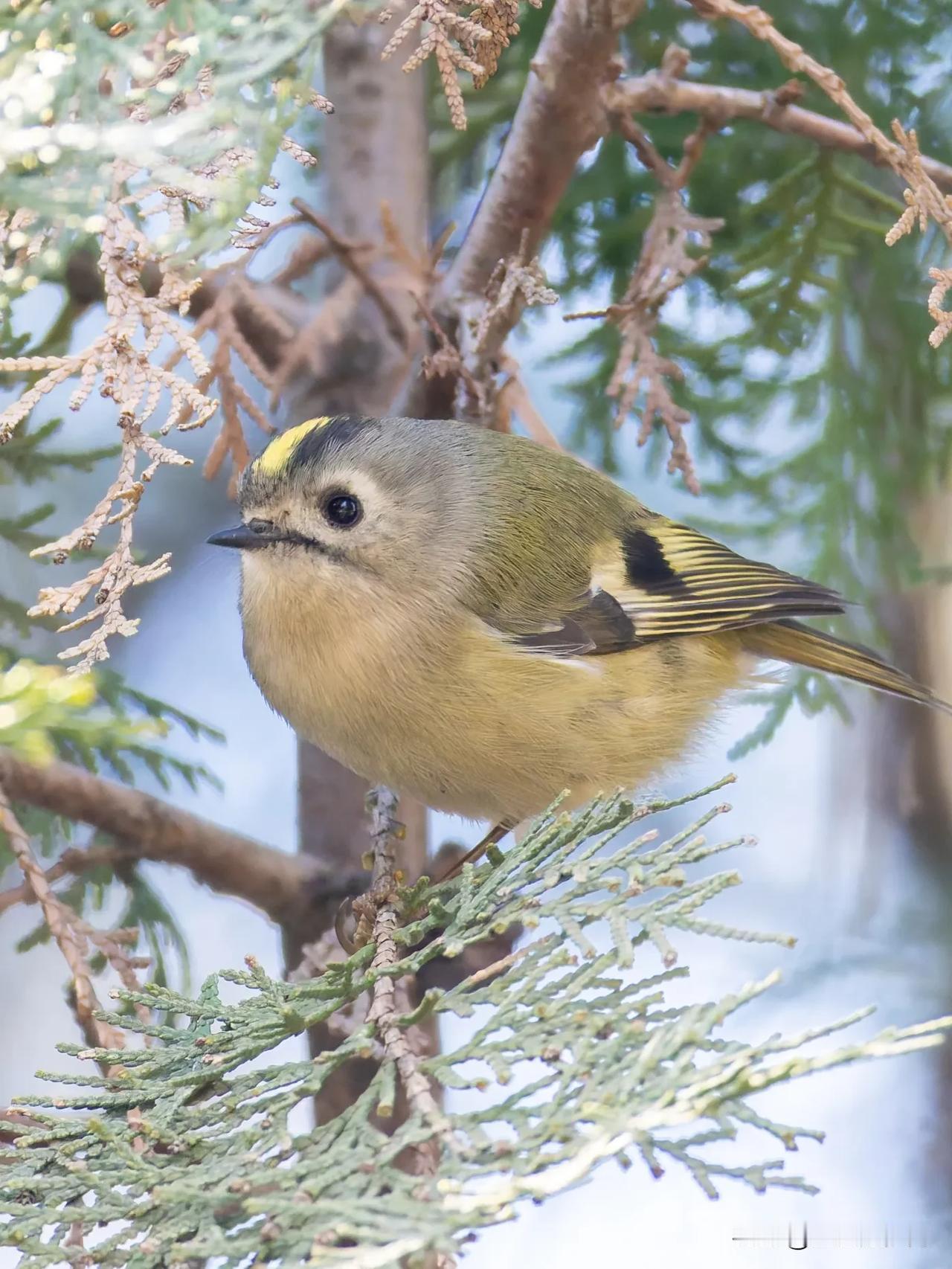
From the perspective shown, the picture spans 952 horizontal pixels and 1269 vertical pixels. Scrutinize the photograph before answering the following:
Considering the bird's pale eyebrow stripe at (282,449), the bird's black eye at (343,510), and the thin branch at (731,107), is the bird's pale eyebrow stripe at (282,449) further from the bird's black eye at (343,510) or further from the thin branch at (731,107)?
the thin branch at (731,107)

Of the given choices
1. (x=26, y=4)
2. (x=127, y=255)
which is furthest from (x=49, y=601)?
(x=26, y=4)

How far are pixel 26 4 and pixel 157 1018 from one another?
1.26 metres

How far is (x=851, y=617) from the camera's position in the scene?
1.79m

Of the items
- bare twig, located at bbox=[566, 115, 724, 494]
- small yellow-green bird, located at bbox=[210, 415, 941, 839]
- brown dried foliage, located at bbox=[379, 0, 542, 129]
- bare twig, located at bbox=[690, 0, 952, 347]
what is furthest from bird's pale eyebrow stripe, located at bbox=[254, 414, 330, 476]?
bare twig, located at bbox=[690, 0, 952, 347]

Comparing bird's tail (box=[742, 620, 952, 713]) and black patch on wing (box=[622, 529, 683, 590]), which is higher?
black patch on wing (box=[622, 529, 683, 590])

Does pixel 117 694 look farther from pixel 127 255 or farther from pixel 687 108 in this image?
pixel 687 108

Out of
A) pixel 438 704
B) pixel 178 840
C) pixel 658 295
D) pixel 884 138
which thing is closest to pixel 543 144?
pixel 658 295

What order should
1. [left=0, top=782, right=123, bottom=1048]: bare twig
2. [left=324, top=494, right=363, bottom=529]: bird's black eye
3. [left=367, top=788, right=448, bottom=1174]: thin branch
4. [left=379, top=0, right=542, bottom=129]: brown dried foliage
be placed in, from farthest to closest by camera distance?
[left=324, top=494, right=363, bottom=529]: bird's black eye
[left=0, top=782, right=123, bottom=1048]: bare twig
[left=379, top=0, right=542, bottom=129]: brown dried foliage
[left=367, top=788, right=448, bottom=1174]: thin branch

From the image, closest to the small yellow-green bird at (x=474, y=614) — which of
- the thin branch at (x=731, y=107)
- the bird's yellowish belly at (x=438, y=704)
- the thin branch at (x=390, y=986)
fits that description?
the bird's yellowish belly at (x=438, y=704)

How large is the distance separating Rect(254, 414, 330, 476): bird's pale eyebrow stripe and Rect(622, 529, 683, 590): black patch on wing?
1.28 ft

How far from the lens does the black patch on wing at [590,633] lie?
1201 mm

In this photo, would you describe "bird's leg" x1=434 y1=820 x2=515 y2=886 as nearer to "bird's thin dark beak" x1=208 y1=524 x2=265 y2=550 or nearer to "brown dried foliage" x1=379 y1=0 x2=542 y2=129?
"bird's thin dark beak" x1=208 y1=524 x2=265 y2=550

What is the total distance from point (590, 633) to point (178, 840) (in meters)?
0.49

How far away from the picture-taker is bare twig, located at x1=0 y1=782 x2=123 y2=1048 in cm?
97
